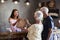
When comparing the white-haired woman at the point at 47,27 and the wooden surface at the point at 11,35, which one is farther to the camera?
the wooden surface at the point at 11,35

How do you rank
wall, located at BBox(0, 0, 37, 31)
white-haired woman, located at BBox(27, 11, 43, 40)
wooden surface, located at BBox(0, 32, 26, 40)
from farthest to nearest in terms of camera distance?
wall, located at BBox(0, 0, 37, 31) → wooden surface, located at BBox(0, 32, 26, 40) → white-haired woman, located at BBox(27, 11, 43, 40)

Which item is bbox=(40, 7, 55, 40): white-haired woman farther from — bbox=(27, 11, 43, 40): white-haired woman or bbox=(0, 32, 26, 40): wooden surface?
bbox=(0, 32, 26, 40): wooden surface

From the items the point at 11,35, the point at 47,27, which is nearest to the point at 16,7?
the point at 11,35

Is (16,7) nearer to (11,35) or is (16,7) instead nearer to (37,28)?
(11,35)

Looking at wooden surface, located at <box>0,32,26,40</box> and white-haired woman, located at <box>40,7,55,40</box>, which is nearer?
white-haired woman, located at <box>40,7,55,40</box>

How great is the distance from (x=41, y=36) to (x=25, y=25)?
1.19 meters

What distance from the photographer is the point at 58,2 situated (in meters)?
8.45

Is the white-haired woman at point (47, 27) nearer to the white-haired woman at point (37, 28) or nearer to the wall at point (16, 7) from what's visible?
the white-haired woman at point (37, 28)

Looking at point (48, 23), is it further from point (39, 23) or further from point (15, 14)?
point (15, 14)

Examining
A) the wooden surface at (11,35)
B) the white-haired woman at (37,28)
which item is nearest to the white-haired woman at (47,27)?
the white-haired woman at (37,28)

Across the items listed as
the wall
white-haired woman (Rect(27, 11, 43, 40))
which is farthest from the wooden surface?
the wall

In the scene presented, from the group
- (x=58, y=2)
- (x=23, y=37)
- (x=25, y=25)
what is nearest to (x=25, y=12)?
(x=58, y=2)

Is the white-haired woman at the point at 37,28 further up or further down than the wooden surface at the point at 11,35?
further up

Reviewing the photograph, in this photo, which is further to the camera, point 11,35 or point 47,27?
point 11,35
